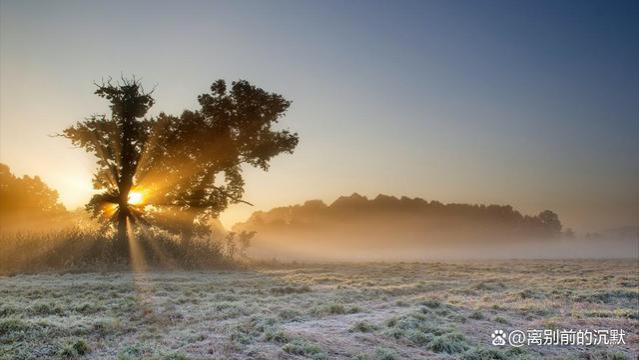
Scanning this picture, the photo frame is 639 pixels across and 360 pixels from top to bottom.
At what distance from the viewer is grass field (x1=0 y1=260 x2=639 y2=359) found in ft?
29.3

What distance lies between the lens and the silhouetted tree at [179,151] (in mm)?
32562

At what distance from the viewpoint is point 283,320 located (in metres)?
11.7

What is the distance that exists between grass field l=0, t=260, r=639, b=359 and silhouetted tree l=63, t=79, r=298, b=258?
14640 mm

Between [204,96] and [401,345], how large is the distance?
29.0m

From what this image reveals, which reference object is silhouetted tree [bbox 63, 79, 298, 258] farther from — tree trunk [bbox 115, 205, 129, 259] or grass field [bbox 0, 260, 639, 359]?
grass field [bbox 0, 260, 639, 359]

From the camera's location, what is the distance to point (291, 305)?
1407cm

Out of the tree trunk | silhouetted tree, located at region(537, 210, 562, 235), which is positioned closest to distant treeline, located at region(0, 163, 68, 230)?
the tree trunk

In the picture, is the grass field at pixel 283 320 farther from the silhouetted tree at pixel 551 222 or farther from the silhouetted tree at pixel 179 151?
the silhouetted tree at pixel 551 222

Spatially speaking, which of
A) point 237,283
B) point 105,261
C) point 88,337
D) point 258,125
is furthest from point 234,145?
point 88,337

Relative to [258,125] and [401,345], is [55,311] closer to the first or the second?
[401,345]

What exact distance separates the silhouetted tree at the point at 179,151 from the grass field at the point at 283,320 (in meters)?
14.6

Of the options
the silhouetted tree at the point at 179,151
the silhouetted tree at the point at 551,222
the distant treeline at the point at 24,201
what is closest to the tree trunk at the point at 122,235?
the silhouetted tree at the point at 179,151

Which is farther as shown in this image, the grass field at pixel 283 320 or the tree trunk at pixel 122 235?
the tree trunk at pixel 122 235

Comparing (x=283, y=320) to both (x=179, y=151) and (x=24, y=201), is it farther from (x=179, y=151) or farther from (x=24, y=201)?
(x=24, y=201)
